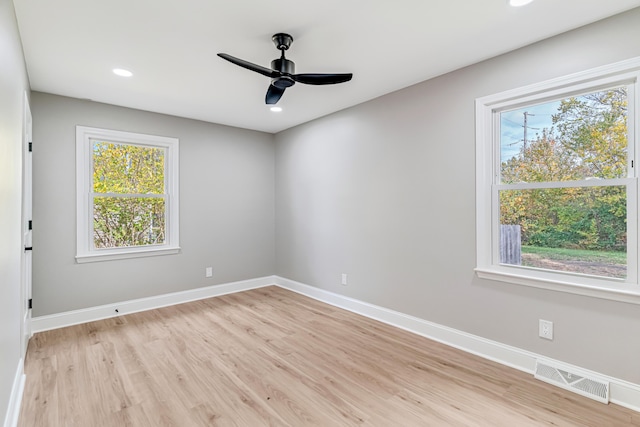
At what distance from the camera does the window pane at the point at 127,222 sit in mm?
3796

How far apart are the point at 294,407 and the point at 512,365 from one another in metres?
1.77

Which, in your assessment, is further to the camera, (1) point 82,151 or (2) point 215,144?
(2) point 215,144

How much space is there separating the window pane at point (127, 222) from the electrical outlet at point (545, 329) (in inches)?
168

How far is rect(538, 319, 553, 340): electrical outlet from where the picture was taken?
237 cm

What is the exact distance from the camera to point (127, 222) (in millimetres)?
3996

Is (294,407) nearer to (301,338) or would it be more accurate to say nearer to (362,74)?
(301,338)

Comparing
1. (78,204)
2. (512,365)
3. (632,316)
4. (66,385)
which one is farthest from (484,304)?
(78,204)

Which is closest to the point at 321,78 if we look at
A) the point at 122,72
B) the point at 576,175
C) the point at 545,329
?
the point at 122,72

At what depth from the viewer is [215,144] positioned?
4645mm

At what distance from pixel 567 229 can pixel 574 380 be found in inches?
42.2

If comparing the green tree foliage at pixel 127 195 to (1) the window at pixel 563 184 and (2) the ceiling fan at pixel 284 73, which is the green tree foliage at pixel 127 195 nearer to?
(2) the ceiling fan at pixel 284 73

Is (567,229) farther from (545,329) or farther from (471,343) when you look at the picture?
(471,343)

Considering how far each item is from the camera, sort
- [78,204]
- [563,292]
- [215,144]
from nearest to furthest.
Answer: [563,292]
[78,204]
[215,144]

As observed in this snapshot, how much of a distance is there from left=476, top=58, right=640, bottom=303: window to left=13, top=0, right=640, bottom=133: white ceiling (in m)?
0.47
